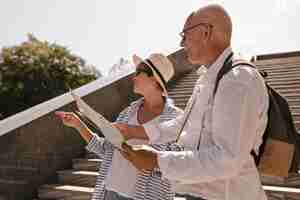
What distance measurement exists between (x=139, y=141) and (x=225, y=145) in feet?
4.59

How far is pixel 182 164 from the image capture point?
1.42m

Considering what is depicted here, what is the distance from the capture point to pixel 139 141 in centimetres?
275

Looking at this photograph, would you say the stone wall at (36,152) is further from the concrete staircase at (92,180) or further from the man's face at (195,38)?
the man's face at (195,38)

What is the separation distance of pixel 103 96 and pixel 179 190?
16.3 feet

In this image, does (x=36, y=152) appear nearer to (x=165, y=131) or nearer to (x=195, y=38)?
(x=165, y=131)

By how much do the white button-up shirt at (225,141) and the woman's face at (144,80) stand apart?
4.56 ft

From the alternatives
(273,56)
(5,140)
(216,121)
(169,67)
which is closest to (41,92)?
(273,56)

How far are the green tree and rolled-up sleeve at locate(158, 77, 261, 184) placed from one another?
2500cm

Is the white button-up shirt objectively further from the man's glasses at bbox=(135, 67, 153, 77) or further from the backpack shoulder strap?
the man's glasses at bbox=(135, 67, 153, 77)

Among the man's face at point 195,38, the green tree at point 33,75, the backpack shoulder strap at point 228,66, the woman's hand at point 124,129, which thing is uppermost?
the man's face at point 195,38

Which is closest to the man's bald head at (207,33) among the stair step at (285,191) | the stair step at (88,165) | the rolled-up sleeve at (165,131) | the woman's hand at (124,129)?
the rolled-up sleeve at (165,131)

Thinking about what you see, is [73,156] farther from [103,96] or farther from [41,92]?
[41,92]

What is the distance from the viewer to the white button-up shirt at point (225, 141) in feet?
4.57

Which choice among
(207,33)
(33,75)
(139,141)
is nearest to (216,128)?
(207,33)
